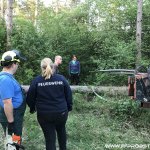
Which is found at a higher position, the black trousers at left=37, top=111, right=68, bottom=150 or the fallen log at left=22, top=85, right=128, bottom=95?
the black trousers at left=37, top=111, right=68, bottom=150

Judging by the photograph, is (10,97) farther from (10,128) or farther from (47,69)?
(47,69)

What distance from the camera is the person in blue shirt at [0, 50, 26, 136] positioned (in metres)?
4.83

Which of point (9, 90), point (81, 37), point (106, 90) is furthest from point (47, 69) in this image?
point (81, 37)

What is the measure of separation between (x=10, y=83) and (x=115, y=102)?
237 inches

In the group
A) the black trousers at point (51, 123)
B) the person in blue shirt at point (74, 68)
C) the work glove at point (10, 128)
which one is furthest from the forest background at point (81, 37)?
the work glove at point (10, 128)

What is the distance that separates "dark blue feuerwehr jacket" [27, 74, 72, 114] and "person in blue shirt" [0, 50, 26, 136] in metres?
0.33

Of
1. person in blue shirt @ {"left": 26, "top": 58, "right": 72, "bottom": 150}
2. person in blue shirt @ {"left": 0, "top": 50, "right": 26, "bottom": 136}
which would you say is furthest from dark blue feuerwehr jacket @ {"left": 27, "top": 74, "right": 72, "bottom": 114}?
person in blue shirt @ {"left": 0, "top": 50, "right": 26, "bottom": 136}

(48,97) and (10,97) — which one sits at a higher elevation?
(10,97)

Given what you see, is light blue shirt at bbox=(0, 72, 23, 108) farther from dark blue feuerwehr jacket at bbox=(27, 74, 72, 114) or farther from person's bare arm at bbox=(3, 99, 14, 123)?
dark blue feuerwehr jacket at bbox=(27, 74, 72, 114)

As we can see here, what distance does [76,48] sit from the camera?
19.8 metres

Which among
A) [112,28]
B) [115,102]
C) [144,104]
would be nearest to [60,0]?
[112,28]

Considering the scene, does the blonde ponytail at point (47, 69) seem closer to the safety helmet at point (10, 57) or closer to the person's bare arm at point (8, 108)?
the safety helmet at point (10, 57)

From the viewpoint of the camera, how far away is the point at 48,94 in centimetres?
540

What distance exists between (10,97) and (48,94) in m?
0.75
